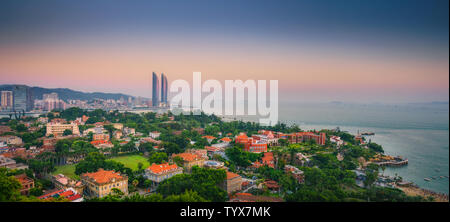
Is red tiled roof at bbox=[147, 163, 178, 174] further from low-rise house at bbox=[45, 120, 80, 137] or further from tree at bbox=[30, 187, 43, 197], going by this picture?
low-rise house at bbox=[45, 120, 80, 137]

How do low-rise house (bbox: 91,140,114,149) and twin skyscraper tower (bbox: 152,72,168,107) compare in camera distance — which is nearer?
low-rise house (bbox: 91,140,114,149)

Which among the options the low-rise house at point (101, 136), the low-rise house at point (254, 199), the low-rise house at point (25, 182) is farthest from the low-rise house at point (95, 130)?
the low-rise house at point (254, 199)

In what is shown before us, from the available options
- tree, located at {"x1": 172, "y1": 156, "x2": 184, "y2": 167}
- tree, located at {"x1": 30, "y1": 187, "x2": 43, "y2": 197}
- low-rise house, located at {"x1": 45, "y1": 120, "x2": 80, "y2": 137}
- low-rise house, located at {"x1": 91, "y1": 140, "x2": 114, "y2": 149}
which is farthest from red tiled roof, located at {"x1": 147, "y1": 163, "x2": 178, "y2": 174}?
low-rise house, located at {"x1": 45, "y1": 120, "x2": 80, "y2": 137}

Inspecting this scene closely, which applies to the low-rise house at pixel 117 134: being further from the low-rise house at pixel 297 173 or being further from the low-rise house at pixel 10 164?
the low-rise house at pixel 297 173

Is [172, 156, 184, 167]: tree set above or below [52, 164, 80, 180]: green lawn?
above
